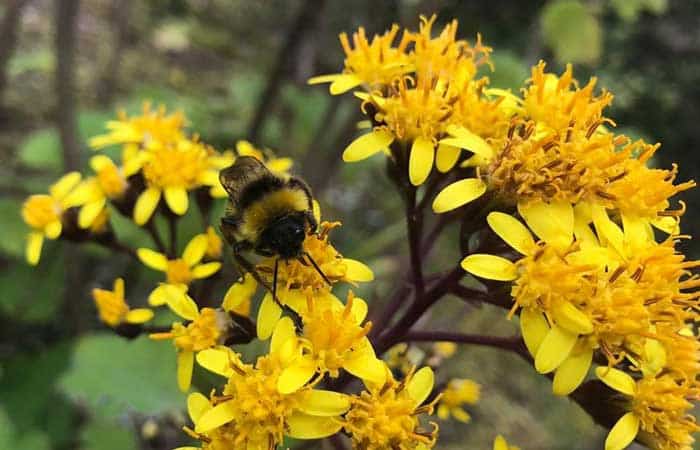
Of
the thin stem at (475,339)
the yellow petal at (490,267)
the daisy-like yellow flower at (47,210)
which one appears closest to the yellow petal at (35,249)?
the daisy-like yellow flower at (47,210)

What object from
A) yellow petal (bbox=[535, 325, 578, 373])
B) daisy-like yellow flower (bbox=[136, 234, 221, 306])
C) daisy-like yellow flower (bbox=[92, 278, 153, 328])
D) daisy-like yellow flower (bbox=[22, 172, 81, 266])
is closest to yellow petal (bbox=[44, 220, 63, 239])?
daisy-like yellow flower (bbox=[22, 172, 81, 266])

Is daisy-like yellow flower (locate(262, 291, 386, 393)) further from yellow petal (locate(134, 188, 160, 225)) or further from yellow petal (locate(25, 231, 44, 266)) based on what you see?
yellow petal (locate(25, 231, 44, 266))

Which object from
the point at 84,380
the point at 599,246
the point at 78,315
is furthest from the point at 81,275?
the point at 599,246

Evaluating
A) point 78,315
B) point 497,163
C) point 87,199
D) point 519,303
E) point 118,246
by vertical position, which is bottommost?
point 78,315

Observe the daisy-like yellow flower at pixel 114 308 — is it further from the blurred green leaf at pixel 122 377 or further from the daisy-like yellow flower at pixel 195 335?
the blurred green leaf at pixel 122 377

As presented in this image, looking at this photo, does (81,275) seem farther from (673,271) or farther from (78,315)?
(673,271)

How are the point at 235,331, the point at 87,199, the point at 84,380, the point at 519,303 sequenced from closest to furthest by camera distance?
the point at 519,303 → the point at 235,331 → the point at 87,199 → the point at 84,380
